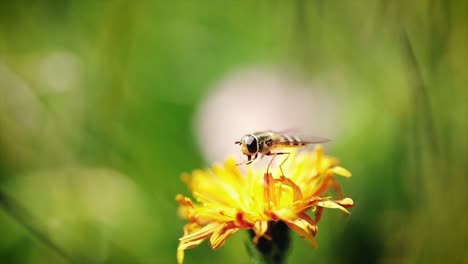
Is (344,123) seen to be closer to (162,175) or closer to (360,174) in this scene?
(360,174)

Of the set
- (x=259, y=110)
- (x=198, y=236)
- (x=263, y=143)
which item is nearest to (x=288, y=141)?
(x=263, y=143)

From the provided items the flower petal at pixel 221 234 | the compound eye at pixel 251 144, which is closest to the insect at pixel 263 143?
the compound eye at pixel 251 144

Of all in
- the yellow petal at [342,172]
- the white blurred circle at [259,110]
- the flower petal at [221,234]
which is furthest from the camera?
the white blurred circle at [259,110]

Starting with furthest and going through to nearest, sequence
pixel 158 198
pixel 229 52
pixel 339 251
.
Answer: pixel 229 52 → pixel 158 198 → pixel 339 251

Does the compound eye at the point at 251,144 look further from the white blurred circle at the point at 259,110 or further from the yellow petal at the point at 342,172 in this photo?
the white blurred circle at the point at 259,110

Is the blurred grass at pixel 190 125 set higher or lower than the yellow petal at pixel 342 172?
higher

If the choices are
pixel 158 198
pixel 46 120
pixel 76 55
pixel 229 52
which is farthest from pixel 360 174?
pixel 76 55
